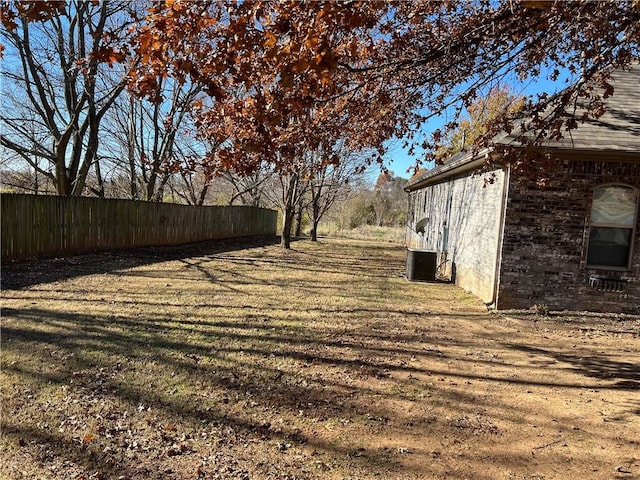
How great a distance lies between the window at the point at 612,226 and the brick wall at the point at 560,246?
0.14m

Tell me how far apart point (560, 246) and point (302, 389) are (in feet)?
20.5

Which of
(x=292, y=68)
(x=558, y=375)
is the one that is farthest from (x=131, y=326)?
(x=558, y=375)

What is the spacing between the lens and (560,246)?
8.12m

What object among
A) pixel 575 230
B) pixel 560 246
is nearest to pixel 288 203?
pixel 560 246

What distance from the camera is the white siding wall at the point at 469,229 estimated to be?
8688 millimetres

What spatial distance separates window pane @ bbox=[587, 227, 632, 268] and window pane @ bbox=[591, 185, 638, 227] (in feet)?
0.63

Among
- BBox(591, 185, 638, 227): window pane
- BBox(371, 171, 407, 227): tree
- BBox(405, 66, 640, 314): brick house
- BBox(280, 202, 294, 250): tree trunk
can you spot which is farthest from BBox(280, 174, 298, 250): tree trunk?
BBox(371, 171, 407, 227): tree

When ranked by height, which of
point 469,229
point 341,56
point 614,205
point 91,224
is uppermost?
point 341,56

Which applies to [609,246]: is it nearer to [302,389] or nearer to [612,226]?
[612,226]

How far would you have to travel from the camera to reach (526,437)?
359 cm

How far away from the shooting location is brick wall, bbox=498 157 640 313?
26.2ft

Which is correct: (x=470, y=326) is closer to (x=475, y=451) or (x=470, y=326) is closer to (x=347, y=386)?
(x=347, y=386)

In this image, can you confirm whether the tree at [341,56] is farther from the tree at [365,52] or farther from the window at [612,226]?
the window at [612,226]

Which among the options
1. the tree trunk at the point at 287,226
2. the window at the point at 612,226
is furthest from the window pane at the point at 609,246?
the tree trunk at the point at 287,226
